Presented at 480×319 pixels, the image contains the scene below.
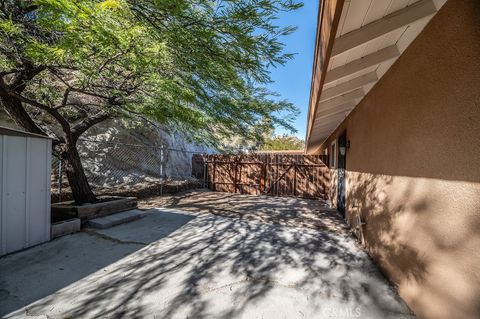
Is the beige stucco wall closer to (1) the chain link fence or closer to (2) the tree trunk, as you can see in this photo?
(2) the tree trunk

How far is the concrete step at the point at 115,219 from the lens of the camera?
188 inches

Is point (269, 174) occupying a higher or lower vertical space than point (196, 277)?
higher

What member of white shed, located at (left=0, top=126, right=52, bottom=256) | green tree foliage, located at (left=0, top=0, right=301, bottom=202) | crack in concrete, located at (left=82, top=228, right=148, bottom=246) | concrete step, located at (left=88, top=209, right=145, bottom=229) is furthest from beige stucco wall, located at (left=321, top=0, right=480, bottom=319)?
white shed, located at (left=0, top=126, right=52, bottom=256)

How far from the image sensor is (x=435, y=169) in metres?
1.88

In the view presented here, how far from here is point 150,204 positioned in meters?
7.48

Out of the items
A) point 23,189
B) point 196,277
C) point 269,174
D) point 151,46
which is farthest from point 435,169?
point 269,174

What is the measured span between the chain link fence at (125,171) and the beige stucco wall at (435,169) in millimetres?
7311

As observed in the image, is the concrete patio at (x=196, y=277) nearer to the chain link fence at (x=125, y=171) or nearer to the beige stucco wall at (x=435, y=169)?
the beige stucco wall at (x=435, y=169)

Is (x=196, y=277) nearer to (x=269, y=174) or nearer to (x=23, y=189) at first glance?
(x=23, y=189)

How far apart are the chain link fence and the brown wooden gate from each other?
1291 mm

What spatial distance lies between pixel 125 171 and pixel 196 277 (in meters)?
7.68

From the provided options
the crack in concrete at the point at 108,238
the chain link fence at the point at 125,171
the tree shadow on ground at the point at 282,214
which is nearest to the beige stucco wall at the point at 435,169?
the tree shadow on ground at the point at 282,214

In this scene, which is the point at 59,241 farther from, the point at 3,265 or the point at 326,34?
the point at 326,34

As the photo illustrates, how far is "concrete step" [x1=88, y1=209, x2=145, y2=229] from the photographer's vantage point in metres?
4.77
